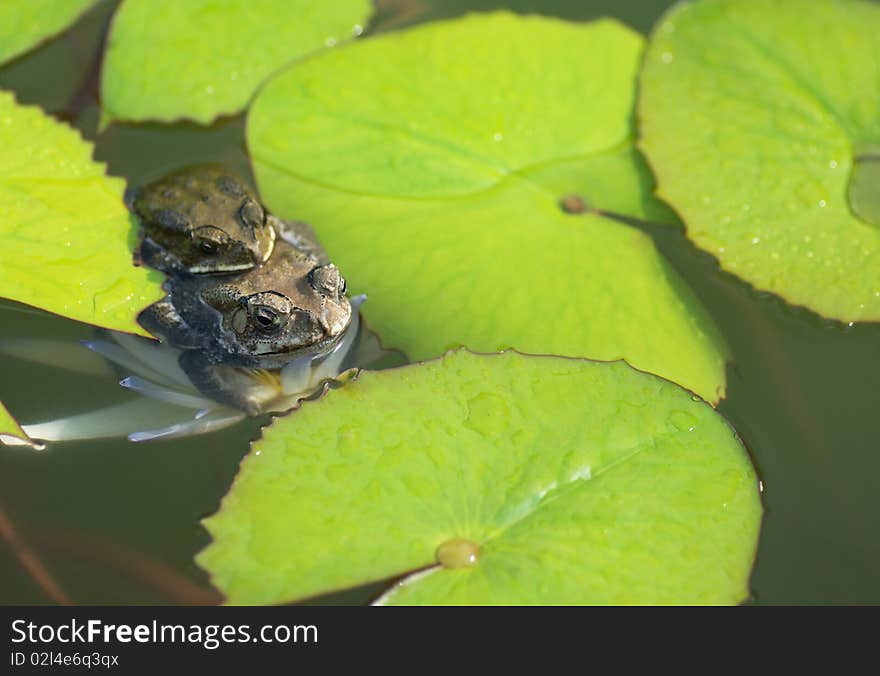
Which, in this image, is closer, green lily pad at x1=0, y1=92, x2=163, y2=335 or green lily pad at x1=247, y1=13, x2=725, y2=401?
green lily pad at x1=0, y1=92, x2=163, y2=335

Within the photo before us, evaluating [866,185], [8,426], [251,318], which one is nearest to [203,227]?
[251,318]

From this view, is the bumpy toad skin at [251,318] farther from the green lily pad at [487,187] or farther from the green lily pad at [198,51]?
the green lily pad at [198,51]

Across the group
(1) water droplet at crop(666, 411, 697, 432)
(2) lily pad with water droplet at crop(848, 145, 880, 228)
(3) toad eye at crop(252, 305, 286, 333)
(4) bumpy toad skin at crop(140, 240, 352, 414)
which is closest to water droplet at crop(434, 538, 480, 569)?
(1) water droplet at crop(666, 411, 697, 432)

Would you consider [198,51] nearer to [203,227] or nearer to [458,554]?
[203,227]

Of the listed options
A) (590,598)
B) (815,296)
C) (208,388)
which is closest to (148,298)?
(208,388)

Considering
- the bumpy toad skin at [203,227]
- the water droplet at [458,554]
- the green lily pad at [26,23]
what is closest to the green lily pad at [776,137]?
the water droplet at [458,554]

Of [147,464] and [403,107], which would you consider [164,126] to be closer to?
[403,107]

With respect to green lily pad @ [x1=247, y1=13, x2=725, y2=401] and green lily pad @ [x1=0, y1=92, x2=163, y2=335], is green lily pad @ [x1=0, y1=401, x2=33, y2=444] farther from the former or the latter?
green lily pad @ [x1=247, y1=13, x2=725, y2=401]
